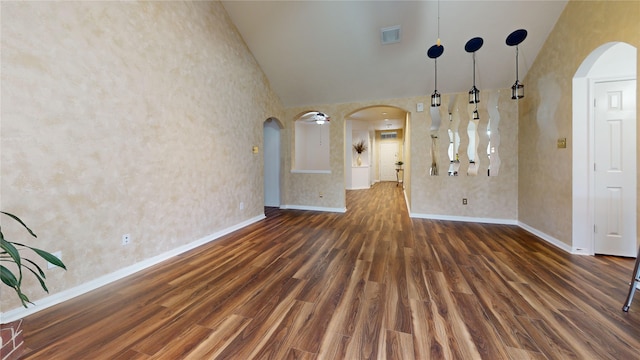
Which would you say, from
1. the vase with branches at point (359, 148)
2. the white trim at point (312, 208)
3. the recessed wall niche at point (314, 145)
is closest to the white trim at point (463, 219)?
the white trim at point (312, 208)

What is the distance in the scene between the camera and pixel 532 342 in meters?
1.49

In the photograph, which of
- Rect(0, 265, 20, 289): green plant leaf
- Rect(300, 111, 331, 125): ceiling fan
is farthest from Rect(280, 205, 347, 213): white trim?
Rect(0, 265, 20, 289): green plant leaf

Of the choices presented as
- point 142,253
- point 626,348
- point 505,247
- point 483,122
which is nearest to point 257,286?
point 142,253

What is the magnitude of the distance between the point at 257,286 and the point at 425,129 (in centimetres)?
430

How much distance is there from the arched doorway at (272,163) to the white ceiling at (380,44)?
1.23 metres

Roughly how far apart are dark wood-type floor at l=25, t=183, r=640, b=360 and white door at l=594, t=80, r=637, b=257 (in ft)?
0.90

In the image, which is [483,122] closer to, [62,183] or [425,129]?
[425,129]

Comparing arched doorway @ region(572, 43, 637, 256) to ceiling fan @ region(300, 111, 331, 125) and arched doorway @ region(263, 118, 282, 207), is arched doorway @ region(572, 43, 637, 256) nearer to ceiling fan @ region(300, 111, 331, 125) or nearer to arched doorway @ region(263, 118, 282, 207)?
arched doorway @ region(263, 118, 282, 207)

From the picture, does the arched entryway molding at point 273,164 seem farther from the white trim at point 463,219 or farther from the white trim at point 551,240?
the white trim at point 551,240

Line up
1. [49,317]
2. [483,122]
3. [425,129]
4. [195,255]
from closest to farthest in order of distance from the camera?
[49,317]
[195,255]
[483,122]
[425,129]

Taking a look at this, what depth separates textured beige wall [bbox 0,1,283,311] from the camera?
5.96ft

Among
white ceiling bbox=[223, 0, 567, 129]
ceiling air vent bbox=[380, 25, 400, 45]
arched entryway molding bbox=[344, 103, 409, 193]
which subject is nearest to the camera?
white ceiling bbox=[223, 0, 567, 129]

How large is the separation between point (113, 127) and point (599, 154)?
5.27m

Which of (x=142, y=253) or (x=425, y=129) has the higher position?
(x=425, y=129)
